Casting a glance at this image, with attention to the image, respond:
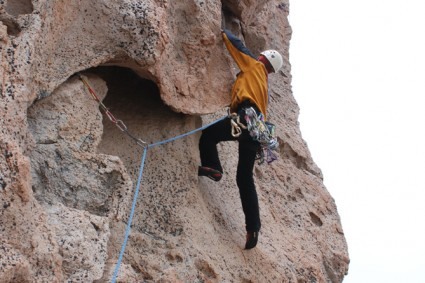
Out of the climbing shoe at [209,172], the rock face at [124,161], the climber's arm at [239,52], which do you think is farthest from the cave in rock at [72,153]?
the climber's arm at [239,52]

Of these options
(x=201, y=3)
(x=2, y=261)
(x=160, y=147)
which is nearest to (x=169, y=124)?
Result: (x=160, y=147)

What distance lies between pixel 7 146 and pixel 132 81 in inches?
92.5

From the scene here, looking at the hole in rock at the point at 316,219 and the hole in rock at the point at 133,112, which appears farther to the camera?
the hole in rock at the point at 316,219

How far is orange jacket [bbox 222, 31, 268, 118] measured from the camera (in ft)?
18.0

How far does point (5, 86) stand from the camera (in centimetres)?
370

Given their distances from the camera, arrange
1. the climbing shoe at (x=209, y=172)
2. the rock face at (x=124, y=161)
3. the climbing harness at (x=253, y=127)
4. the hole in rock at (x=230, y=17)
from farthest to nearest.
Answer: the hole in rock at (x=230, y=17) → the climbing shoe at (x=209, y=172) → the climbing harness at (x=253, y=127) → the rock face at (x=124, y=161)

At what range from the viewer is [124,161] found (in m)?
5.33

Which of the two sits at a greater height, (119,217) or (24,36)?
(24,36)

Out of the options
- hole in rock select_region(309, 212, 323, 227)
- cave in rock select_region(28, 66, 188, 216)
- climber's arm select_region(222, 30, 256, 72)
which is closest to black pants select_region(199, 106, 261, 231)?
climber's arm select_region(222, 30, 256, 72)

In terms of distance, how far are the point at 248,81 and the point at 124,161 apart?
1.38m

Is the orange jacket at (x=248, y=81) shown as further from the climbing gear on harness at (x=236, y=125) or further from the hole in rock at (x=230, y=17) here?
the hole in rock at (x=230, y=17)

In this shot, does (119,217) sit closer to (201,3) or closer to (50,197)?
(50,197)

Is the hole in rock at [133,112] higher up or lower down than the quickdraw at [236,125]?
lower down

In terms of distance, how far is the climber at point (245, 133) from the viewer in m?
5.43
